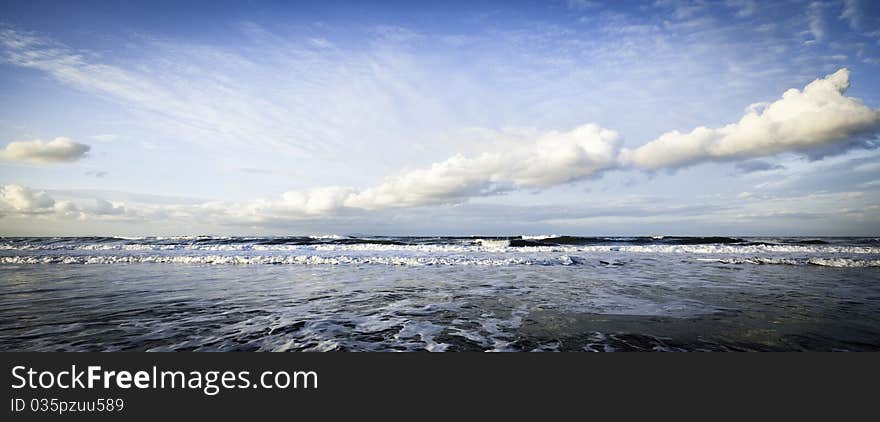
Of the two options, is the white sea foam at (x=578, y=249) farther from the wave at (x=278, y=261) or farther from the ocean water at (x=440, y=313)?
the ocean water at (x=440, y=313)

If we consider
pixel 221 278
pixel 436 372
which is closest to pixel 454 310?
pixel 436 372

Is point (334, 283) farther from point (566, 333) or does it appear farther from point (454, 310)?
point (566, 333)

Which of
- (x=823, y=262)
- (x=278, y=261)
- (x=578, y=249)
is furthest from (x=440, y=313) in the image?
(x=578, y=249)

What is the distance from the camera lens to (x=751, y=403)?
124 inches

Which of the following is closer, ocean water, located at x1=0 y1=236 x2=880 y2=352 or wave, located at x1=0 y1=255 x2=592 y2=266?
ocean water, located at x1=0 y1=236 x2=880 y2=352

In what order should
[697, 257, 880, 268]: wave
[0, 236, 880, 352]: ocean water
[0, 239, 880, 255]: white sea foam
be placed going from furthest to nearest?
[0, 239, 880, 255]: white sea foam, [697, 257, 880, 268]: wave, [0, 236, 880, 352]: ocean water

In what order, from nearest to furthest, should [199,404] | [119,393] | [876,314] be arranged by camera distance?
[199,404]
[119,393]
[876,314]

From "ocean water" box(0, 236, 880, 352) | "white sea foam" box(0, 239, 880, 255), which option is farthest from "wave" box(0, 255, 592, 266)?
A: "white sea foam" box(0, 239, 880, 255)

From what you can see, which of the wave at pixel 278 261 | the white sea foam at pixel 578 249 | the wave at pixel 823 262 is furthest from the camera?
the white sea foam at pixel 578 249

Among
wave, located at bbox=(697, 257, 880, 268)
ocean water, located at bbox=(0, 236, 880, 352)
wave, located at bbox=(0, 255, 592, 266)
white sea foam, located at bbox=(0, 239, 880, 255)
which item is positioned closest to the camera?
ocean water, located at bbox=(0, 236, 880, 352)

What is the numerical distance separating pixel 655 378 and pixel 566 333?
1.94 m

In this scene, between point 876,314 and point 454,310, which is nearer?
point 876,314

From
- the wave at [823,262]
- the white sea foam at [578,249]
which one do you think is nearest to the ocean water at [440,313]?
the wave at [823,262]

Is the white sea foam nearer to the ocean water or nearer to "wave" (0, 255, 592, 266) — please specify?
"wave" (0, 255, 592, 266)
